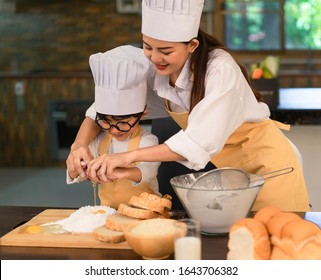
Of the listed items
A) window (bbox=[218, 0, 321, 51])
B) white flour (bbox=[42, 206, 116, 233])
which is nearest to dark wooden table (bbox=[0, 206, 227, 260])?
white flour (bbox=[42, 206, 116, 233])

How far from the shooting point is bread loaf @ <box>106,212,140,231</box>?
5.35ft

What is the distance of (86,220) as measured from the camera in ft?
5.69

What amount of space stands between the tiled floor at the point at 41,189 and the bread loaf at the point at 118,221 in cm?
330

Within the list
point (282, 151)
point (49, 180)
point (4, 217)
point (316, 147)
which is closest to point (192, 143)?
point (282, 151)

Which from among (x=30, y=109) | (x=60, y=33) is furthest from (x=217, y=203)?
(x=60, y=33)

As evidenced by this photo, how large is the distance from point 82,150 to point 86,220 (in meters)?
0.24

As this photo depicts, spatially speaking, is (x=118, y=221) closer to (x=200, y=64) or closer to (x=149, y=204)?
(x=149, y=204)

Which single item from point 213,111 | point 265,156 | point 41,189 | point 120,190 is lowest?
point 41,189

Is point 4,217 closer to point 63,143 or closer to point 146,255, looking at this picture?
point 146,255

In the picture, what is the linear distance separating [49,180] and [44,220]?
4239 millimetres

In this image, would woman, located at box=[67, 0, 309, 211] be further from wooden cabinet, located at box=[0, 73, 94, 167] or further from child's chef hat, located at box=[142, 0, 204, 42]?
wooden cabinet, located at box=[0, 73, 94, 167]

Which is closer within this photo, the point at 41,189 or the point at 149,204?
the point at 149,204

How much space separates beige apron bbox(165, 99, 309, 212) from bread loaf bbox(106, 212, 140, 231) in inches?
16.9

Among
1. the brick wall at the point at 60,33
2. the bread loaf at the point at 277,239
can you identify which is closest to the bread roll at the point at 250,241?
the bread loaf at the point at 277,239
